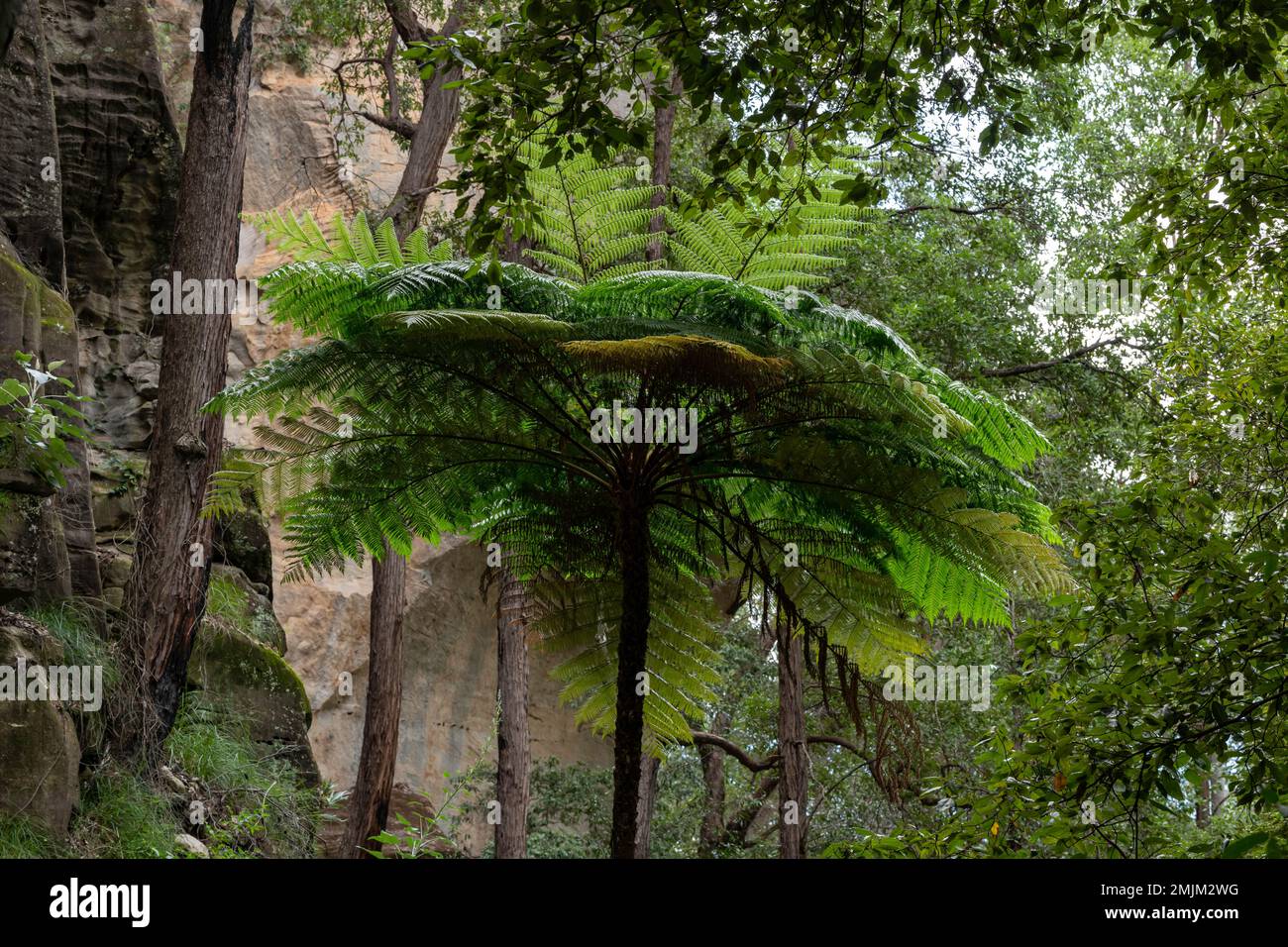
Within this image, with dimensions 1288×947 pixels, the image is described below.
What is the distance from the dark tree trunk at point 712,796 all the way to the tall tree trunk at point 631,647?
859 centimetres

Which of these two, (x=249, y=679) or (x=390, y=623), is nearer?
(x=249, y=679)

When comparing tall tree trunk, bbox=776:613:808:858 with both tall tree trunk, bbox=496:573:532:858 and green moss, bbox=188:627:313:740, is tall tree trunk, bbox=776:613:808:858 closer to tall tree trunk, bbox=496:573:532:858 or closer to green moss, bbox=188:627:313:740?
tall tree trunk, bbox=496:573:532:858

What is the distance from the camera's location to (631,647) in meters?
3.54

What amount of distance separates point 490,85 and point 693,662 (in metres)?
2.06

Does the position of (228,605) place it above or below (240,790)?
above

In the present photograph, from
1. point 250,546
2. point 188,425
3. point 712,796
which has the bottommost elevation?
point 712,796

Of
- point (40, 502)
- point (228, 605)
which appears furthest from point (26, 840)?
point (228, 605)

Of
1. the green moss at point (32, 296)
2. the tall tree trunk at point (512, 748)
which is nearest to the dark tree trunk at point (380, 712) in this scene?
the tall tree trunk at point (512, 748)

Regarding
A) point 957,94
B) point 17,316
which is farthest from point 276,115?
point 957,94

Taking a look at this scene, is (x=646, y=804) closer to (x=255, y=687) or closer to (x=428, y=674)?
(x=255, y=687)

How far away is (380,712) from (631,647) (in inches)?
232

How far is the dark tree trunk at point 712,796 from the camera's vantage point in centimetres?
1214

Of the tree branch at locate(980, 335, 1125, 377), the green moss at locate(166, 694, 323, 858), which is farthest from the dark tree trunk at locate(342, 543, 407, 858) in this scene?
the tree branch at locate(980, 335, 1125, 377)
